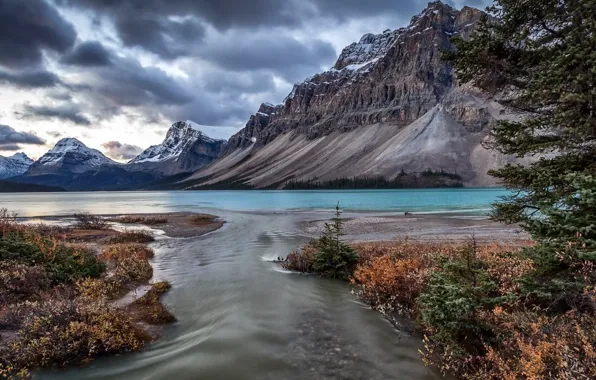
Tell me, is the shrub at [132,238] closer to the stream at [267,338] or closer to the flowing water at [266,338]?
the flowing water at [266,338]

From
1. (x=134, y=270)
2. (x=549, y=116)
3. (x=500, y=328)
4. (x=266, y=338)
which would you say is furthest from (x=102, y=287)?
(x=549, y=116)

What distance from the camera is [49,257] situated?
14.3 meters

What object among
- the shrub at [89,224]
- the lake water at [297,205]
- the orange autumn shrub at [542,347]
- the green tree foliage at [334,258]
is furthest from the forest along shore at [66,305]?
the lake water at [297,205]

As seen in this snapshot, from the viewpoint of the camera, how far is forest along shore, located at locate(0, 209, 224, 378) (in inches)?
320

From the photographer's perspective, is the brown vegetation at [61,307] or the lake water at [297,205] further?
the lake water at [297,205]

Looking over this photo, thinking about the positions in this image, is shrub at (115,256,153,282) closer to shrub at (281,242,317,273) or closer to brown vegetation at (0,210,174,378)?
brown vegetation at (0,210,174,378)

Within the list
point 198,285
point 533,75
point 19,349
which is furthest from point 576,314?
point 198,285

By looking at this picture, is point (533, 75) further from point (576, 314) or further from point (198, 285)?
point (198, 285)

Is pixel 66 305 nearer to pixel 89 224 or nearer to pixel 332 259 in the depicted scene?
pixel 332 259

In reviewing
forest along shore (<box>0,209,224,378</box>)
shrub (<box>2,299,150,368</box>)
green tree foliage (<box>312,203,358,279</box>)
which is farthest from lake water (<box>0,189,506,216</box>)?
shrub (<box>2,299,150,368</box>)

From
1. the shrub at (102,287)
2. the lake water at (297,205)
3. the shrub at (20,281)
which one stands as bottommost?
the lake water at (297,205)

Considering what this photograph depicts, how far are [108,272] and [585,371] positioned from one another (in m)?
18.0

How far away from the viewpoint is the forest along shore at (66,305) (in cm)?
814

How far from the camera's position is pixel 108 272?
16.6 m
